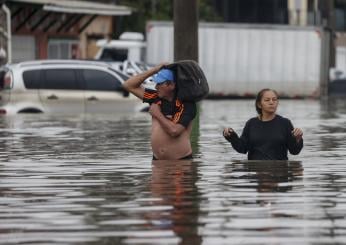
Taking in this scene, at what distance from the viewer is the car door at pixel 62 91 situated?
2941 cm

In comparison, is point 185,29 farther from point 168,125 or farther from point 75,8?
point 75,8

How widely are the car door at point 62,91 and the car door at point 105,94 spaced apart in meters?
0.18

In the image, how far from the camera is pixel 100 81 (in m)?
29.9

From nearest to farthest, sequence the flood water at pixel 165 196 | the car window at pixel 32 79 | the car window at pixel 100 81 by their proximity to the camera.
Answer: the flood water at pixel 165 196
the car window at pixel 32 79
the car window at pixel 100 81

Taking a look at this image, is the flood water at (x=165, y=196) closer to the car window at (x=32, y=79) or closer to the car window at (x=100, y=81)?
the car window at (x=32, y=79)

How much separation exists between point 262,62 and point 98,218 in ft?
128

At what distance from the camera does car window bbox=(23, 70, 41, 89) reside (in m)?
29.4

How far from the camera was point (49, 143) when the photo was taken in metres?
19.1

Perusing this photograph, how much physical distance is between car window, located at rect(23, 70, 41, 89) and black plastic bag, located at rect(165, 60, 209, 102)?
656 inches

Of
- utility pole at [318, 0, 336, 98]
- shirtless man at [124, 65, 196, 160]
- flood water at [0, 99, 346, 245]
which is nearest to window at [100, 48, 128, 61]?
utility pole at [318, 0, 336, 98]

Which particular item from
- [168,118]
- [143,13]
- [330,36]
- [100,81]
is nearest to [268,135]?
[168,118]

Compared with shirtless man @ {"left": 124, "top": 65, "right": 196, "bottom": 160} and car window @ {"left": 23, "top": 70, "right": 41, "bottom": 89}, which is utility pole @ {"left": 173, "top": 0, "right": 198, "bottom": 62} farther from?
shirtless man @ {"left": 124, "top": 65, "right": 196, "bottom": 160}

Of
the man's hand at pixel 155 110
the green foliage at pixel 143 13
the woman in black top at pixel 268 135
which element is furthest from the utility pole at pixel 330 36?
the man's hand at pixel 155 110

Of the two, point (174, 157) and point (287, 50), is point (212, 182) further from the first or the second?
point (287, 50)
